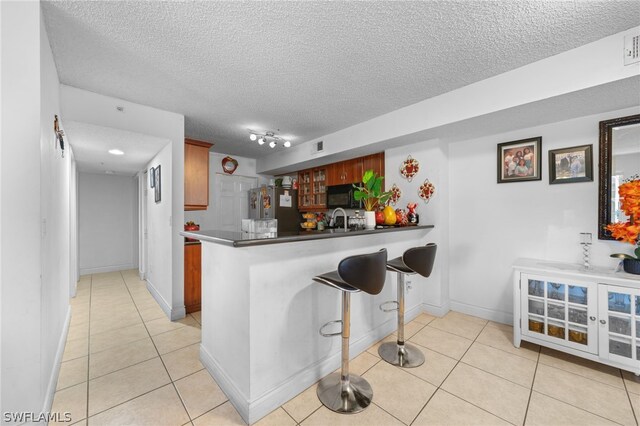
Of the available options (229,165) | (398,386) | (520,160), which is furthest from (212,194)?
(520,160)

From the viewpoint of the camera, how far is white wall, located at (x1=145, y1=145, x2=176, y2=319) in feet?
10.4

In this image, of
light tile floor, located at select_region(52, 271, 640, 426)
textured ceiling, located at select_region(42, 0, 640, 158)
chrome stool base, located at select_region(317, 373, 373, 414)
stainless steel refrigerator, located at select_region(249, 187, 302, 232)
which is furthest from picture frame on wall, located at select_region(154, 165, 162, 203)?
chrome stool base, located at select_region(317, 373, 373, 414)

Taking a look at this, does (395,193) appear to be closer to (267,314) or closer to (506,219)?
(506,219)

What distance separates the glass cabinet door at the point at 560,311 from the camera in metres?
2.10

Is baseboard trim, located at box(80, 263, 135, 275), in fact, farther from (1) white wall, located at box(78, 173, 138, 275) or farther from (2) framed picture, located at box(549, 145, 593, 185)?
(2) framed picture, located at box(549, 145, 593, 185)

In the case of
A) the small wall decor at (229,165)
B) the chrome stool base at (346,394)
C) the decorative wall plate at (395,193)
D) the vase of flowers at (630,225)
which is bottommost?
the chrome stool base at (346,394)

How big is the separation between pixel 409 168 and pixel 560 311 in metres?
2.16

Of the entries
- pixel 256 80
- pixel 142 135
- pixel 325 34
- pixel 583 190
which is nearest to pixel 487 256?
pixel 583 190

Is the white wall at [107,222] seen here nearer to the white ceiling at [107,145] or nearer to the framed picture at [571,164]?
the white ceiling at [107,145]

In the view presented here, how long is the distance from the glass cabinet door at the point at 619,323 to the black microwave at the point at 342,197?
2.90m

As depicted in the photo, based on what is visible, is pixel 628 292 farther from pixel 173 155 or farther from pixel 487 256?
pixel 173 155

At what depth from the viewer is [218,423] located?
5.07 feet

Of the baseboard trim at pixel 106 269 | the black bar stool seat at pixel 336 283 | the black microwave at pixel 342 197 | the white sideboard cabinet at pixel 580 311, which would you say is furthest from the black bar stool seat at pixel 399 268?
the baseboard trim at pixel 106 269

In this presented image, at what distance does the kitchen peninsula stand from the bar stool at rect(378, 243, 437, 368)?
0.37 metres
